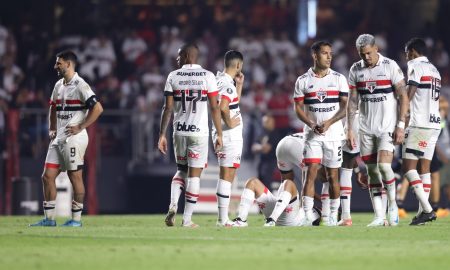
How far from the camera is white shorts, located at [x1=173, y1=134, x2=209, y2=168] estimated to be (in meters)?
15.8

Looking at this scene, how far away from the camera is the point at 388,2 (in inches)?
1319

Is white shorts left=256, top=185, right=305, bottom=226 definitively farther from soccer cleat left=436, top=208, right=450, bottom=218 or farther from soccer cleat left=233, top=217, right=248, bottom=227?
soccer cleat left=436, top=208, right=450, bottom=218

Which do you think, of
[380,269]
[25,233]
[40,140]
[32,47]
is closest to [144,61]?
[32,47]

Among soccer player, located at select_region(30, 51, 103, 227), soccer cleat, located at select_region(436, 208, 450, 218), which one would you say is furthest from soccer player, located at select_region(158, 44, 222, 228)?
soccer cleat, located at select_region(436, 208, 450, 218)

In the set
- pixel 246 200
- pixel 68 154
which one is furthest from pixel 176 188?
pixel 68 154

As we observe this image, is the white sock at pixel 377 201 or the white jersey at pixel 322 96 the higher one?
the white jersey at pixel 322 96

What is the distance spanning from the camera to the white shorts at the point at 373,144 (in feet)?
50.8

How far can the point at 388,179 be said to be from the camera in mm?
15523

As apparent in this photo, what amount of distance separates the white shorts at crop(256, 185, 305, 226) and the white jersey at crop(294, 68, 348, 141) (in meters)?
0.92

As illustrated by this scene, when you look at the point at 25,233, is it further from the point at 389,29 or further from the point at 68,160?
the point at 389,29

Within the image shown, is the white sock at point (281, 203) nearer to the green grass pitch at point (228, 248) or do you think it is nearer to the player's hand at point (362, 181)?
the green grass pitch at point (228, 248)

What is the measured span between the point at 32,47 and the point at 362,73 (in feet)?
46.4

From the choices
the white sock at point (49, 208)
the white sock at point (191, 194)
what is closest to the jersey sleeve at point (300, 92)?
the white sock at point (191, 194)

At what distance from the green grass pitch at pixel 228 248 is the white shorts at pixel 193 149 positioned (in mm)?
936
